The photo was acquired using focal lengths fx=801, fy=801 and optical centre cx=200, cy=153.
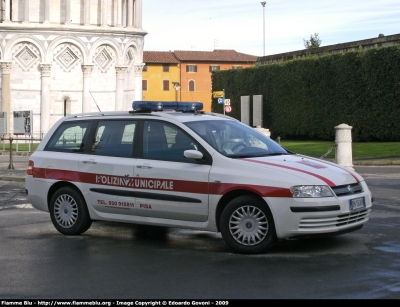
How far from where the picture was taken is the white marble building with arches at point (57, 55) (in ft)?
193

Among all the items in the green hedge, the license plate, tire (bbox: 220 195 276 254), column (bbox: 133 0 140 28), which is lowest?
tire (bbox: 220 195 276 254)

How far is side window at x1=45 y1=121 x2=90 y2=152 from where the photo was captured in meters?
11.6

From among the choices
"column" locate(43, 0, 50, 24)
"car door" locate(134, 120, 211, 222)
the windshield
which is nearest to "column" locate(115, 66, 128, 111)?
"column" locate(43, 0, 50, 24)

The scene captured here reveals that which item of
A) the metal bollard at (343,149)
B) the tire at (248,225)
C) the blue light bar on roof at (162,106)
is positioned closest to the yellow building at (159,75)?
Result: the metal bollard at (343,149)

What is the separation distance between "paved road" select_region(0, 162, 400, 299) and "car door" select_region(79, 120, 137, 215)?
522 millimetres

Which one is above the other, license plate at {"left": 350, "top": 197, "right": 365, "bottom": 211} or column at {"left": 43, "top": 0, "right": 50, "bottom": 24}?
column at {"left": 43, "top": 0, "right": 50, "bottom": 24}

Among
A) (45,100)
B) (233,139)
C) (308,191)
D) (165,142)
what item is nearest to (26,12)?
(45,100)

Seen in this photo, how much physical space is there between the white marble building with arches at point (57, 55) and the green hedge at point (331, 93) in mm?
11171

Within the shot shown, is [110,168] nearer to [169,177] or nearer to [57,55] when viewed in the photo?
[169,177]

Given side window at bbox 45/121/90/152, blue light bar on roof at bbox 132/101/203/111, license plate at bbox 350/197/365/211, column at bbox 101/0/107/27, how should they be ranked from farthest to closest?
column at bbox 101/0/107/27 → side window at bbox 45/121/90/152 → blue light bar on roof at bbox 132/101/203/111 → license plate at bbox 350/197/365/211

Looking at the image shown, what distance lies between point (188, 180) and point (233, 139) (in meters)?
0.93

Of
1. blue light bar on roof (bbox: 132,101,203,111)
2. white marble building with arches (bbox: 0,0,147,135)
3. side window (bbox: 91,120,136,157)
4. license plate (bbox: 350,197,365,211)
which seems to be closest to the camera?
license plate (bbox: 350,197,365,211)

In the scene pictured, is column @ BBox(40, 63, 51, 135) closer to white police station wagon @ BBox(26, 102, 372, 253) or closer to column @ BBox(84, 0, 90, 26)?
column @ BBox(84, 0, 90, 26)

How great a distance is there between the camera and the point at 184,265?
29.1 feet
